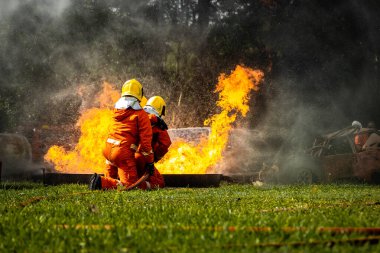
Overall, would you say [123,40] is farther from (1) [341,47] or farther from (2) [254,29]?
(1) [341,47]

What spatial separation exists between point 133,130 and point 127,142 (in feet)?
0.91

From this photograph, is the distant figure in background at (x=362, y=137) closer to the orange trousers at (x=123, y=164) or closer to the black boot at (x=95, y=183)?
the orange trousers at (x=123, y=164)

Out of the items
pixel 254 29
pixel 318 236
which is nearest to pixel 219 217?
pixel 318 236

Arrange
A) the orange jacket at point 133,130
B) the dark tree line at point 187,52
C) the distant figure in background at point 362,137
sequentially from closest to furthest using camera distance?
the orange jacket at point 133,130, the distant figure in background at point 362,137, the dark tree line at point 187,52

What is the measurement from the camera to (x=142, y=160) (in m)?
8.99

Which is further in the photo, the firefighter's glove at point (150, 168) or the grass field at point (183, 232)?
the firefighter's glove at point (150, 168)

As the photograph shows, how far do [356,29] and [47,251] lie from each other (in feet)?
59.5

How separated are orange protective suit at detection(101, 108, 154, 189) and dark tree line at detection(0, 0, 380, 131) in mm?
11172

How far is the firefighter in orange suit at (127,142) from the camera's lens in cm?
865

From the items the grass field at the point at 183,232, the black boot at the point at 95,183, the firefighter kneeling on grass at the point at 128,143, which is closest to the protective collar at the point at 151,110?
the firefighter kneeling on grass at the point at 128,143

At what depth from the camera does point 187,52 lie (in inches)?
897

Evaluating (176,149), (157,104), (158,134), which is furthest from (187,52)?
(158,134)

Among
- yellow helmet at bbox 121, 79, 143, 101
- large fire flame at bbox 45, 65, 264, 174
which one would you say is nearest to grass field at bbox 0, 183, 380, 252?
yellow helmet at bbox 121, 79, 143, 101

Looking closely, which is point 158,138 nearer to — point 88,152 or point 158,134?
point 158,134
